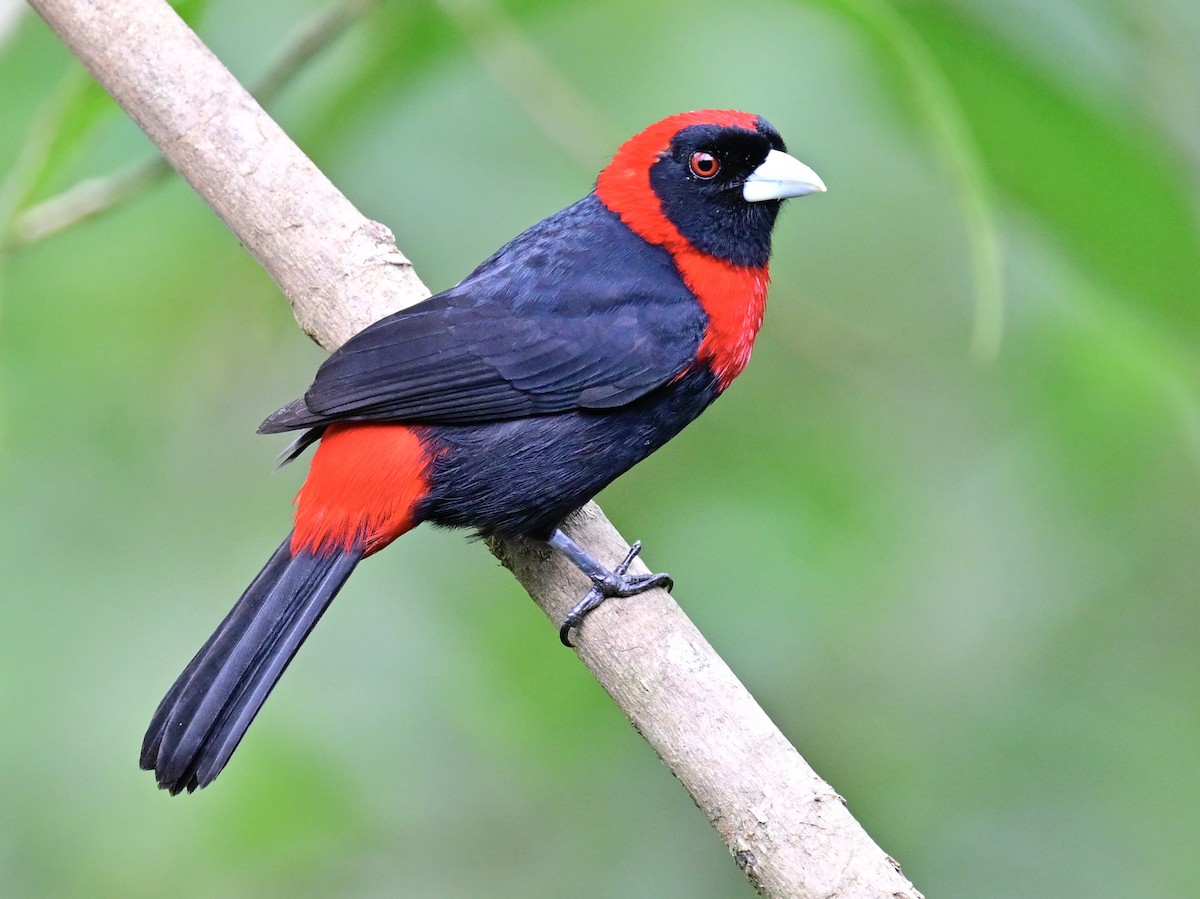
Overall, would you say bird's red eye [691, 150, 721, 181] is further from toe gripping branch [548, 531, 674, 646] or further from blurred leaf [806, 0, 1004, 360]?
toe gripping branch [548, 531, 674, 646]

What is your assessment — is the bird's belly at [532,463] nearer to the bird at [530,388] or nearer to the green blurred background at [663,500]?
the bird at [530,388]

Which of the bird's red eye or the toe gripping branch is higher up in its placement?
the bird's red eye

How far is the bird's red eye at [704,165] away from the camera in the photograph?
338 centimetres

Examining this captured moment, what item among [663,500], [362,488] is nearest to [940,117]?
[362,488]

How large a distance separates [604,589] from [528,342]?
0.61m

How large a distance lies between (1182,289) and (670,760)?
1.50 meters

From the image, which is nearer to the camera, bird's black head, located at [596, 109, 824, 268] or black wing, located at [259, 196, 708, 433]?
black wing, located at [259, 196, 708, 433]

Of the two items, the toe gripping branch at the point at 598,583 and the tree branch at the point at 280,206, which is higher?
the tree branch at the point at 280,206

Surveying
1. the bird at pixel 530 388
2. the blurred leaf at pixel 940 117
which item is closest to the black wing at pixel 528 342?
the bird at pixel 530 388

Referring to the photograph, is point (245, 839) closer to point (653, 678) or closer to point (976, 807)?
point (653, 678)

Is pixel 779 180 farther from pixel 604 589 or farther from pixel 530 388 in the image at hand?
pixel 604 589

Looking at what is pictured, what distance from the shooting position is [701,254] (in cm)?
336

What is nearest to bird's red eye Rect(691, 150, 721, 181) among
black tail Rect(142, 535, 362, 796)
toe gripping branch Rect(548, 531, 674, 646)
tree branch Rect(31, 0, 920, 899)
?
tree branch Rect(31, 0, 920, 899)

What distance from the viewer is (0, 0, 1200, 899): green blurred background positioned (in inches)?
134
